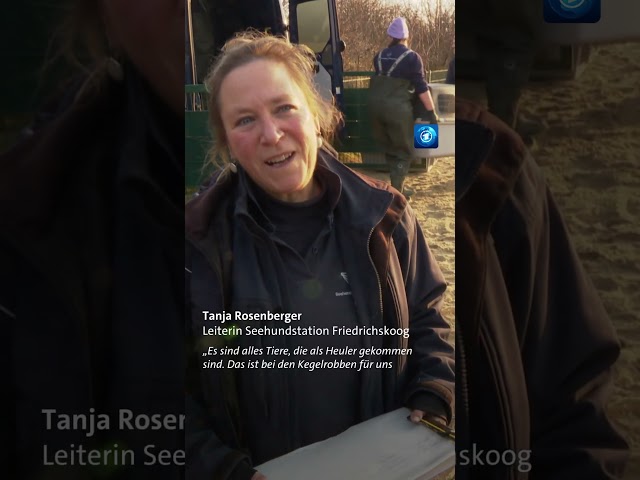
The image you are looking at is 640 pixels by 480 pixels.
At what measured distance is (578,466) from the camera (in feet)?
9.19

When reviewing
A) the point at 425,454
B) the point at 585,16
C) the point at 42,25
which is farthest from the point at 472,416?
the point at 42,25

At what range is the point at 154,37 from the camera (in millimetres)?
2584

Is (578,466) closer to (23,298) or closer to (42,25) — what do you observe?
(23,298)

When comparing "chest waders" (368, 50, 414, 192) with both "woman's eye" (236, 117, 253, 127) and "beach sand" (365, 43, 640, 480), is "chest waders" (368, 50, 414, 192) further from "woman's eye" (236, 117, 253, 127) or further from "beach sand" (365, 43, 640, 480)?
"woman's eye" (236, 117, 253, 127)

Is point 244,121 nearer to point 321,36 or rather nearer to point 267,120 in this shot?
point 267,120

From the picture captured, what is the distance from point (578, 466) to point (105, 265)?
1.85 metres

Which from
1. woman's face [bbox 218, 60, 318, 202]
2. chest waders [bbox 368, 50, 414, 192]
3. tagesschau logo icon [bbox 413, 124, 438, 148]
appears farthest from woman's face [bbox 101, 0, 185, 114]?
tagesschau logo icon [bbox 413, 124, 438, 148]

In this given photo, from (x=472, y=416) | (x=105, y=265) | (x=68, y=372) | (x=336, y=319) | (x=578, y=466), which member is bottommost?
(x=578, y=466)

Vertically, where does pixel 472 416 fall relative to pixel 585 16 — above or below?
below

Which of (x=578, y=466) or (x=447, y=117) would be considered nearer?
(x=447, y=117)

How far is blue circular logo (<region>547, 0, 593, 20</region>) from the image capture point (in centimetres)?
261

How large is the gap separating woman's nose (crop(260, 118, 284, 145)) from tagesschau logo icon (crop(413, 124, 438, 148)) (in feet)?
1.47

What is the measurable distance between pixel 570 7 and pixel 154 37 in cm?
142

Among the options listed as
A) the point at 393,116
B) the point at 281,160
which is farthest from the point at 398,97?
the point at 281,160
